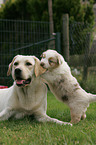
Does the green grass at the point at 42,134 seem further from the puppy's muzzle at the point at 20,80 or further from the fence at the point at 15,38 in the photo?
the fence at the point at 15,38

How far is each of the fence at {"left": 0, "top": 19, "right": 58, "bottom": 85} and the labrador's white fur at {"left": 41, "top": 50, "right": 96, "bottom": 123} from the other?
358 centimetres

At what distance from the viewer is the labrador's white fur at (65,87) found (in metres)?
2.89

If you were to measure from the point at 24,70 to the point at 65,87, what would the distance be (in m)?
0.62

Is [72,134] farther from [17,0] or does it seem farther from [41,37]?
[17,0]

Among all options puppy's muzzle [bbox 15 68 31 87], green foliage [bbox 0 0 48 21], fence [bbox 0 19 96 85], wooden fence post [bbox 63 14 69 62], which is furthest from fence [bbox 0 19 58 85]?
puppy's muzzle [bbox 15 68 31 87]

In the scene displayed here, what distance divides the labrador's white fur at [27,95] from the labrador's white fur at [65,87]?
0.53ft

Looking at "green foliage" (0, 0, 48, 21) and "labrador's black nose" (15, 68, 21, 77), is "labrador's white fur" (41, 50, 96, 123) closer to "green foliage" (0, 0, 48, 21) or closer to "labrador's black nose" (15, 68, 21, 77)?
"labrador's black nose" (15, 68, 21, 77)

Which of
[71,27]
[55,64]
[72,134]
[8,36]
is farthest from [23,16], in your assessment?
Result: [72,134]

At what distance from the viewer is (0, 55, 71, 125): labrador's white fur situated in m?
2.92

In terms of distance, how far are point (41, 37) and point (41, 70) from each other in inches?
180

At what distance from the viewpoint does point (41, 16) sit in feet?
35.5

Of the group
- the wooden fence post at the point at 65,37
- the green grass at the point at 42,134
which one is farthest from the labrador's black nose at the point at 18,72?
the wooden fence post at the point at 65,37

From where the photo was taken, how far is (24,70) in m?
2.82

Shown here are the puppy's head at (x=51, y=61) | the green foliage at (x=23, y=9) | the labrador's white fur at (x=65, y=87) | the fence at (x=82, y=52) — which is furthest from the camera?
the green foliage at (x=23, y=9)
